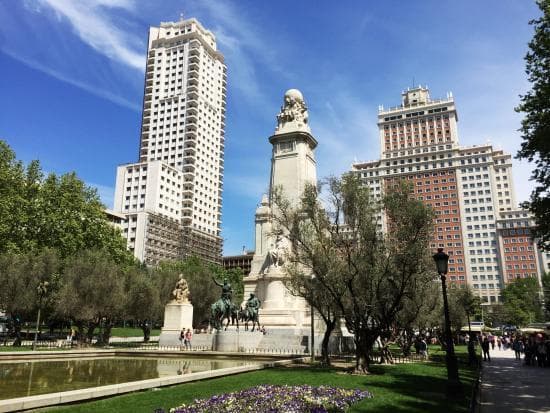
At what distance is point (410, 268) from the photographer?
17609 millimetres

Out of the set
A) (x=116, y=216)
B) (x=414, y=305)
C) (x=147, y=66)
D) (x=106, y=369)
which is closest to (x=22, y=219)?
(x=106, y=369)

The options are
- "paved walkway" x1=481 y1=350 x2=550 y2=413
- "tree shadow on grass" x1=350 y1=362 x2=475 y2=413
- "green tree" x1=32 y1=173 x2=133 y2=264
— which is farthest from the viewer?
"green tree" x1=32 y1=173 x2=133 y2=264

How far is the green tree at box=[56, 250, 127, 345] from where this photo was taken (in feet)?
109

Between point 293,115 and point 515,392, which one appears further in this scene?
point 293,115

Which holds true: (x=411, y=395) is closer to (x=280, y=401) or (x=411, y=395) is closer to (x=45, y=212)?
(x=280, y=401)

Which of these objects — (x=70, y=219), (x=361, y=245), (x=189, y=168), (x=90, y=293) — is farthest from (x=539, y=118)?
(x=189, y=168)

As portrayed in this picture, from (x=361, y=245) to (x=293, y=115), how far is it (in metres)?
25.3

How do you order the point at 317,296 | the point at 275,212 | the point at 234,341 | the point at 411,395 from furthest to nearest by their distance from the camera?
the point at 275,212 → the point at 234,341 → the point at 317,296 → the point at 411,395

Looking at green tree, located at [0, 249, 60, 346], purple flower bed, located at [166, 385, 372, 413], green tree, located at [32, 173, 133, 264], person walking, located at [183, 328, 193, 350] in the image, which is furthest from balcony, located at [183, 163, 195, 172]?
purple flower bed, located at [166, 385, 372, 413]

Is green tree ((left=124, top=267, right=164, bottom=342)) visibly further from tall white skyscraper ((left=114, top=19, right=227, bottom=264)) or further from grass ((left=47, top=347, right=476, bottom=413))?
tall white skyscraper ((left=114, top=19, right=227, bottom=264))

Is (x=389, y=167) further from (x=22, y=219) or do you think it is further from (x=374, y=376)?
(x=374, y=376)

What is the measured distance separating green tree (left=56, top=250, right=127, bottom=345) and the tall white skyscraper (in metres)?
61.2

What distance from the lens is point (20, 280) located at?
33938 millimetres

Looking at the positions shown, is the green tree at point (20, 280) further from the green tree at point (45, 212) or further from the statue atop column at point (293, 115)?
the statue atop column at point (293, 115)
